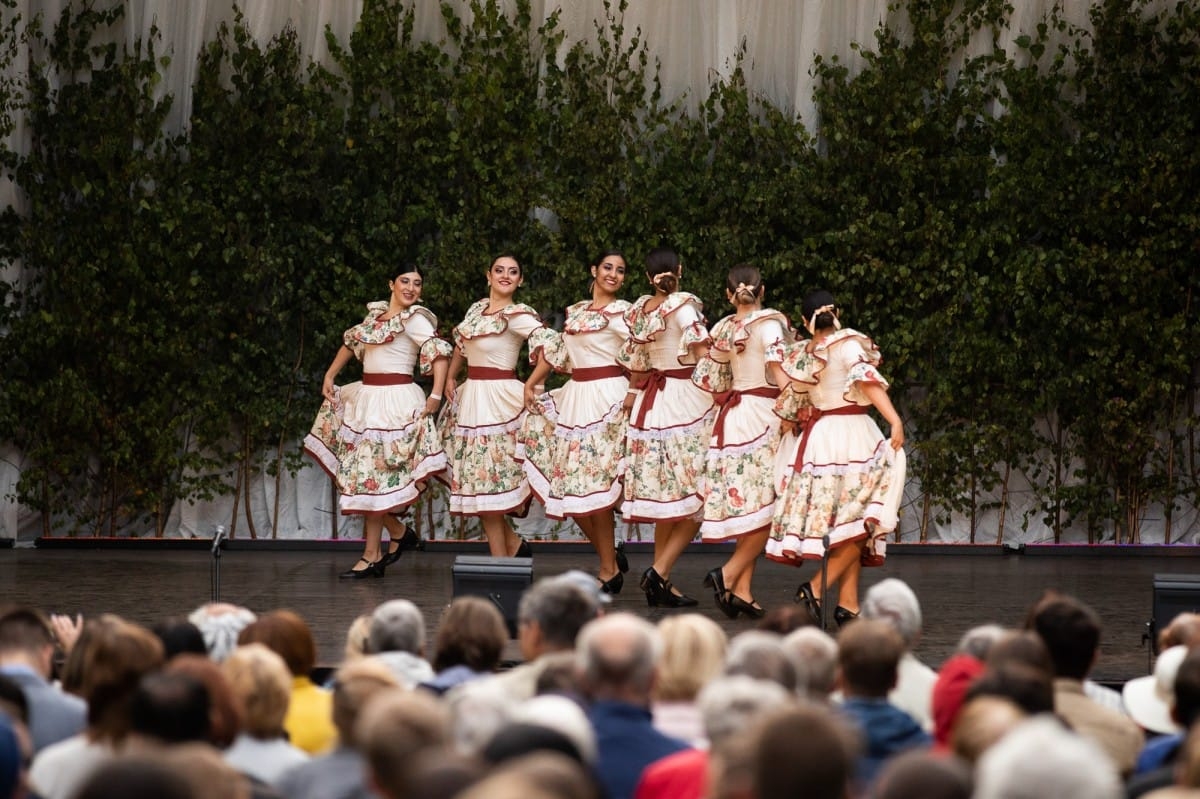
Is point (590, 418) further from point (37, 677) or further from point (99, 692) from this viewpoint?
point (99, 692)

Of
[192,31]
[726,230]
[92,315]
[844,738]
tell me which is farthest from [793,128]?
[844,738]

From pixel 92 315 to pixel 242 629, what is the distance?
248 inches

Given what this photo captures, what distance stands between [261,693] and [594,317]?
Result: 4339 millimetres

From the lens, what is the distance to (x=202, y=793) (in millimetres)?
2004

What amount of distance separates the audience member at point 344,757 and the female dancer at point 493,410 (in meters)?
4.57

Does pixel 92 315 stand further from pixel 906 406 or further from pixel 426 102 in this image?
pixel 906 406

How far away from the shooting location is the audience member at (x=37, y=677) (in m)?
3.31

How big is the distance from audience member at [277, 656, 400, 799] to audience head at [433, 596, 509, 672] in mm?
486

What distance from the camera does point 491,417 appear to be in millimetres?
7785

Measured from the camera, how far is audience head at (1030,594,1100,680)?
→ 3535 mm

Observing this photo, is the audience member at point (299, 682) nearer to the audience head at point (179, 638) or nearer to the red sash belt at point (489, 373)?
the audience head at point (179, 638)

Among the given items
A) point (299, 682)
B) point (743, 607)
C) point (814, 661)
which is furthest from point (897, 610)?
point (743, 607)

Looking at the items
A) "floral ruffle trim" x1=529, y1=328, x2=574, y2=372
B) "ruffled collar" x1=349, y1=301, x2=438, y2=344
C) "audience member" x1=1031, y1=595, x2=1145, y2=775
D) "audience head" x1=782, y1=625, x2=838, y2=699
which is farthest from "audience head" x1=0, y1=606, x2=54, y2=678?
"ruffled collar" x1=349, y1=301, x2=438, y2=344

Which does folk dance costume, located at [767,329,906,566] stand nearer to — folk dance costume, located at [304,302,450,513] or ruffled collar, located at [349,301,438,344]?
folk dance costume, located at [304,302,450,513]
